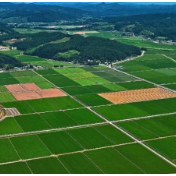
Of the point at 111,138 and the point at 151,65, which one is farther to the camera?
the point at 151,65

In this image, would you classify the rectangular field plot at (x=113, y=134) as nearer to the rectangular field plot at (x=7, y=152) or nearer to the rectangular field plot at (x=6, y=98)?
the rectangular field plot at (x=7, y=152)

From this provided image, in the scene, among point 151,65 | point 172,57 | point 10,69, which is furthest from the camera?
point 172,57

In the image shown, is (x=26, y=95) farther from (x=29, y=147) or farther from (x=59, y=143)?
(x=29, y=147)

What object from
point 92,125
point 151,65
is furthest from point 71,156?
point 151,65

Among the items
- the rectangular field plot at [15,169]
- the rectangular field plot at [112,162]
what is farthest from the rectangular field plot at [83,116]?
the rectangular field plot at [15,169]

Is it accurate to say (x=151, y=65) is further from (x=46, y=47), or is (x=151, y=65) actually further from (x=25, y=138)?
(x=25, y=138)

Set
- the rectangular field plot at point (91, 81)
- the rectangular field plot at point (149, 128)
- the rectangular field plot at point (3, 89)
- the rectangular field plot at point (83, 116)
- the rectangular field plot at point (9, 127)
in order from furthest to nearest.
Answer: the rectangular field plot at point (91, 81) < the rectangular field plot at point (3, 89) < the rectangular field plot at point (83, 116) < the rectangular field plot at point (149, 128) < the rectangular field plot at point (9, 127)
